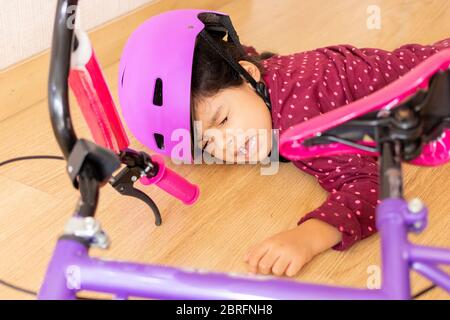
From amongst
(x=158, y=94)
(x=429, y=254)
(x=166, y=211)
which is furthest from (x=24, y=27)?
(x=429, y=254)

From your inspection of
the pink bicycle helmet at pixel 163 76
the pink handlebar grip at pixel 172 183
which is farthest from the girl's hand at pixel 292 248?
the pink bicycle helmet at pixel 163 76

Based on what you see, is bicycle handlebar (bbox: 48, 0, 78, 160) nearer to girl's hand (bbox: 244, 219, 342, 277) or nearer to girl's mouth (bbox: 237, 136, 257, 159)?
girl's hand (bbox: 244, 219, 342, 277)

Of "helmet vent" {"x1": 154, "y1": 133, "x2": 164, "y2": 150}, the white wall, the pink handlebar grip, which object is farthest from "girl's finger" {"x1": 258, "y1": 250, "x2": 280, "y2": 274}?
the white wall

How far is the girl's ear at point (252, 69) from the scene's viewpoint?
1.05m

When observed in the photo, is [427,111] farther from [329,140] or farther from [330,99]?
[330,99]

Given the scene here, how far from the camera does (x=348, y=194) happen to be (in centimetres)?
92

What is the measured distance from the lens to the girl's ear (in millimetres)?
1052

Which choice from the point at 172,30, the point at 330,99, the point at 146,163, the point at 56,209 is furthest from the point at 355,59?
the point at 56,209

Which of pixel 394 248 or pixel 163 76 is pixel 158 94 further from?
pixel 394 248

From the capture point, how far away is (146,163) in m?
0.85

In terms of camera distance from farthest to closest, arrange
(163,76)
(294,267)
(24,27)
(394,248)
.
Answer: (24,27), (163,76), (294,267), (394,248)

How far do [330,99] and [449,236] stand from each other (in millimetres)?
293

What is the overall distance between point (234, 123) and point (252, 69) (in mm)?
116

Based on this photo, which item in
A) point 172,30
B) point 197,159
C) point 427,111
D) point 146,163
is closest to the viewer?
point 427,111
